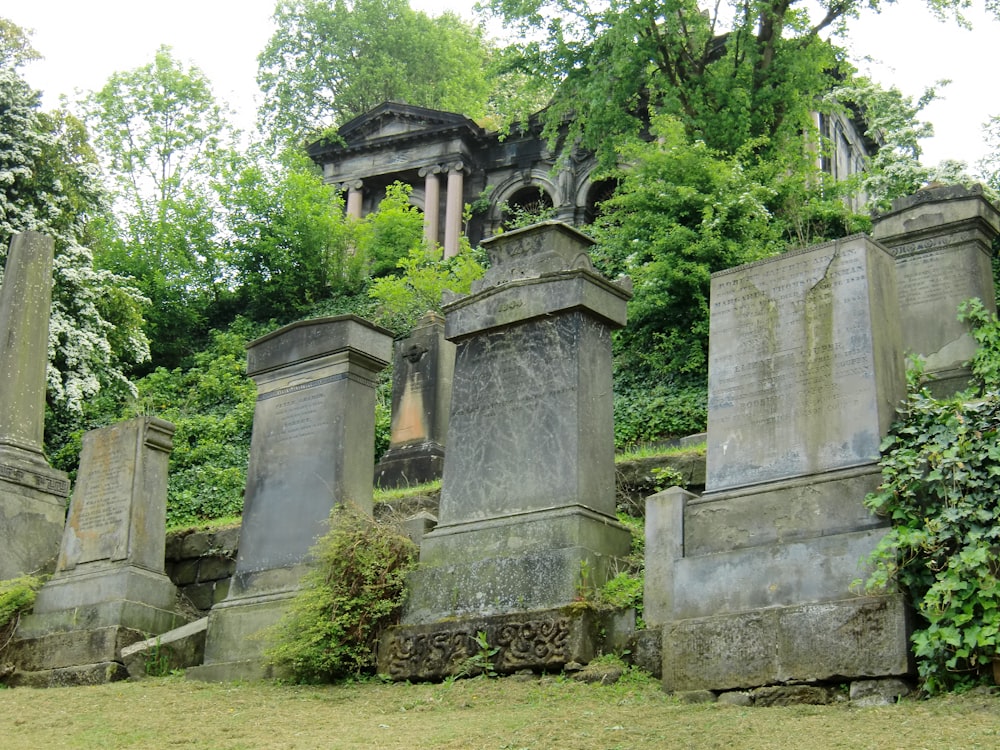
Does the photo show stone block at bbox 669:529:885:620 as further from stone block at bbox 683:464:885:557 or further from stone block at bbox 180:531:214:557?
stone block at bbox 180:531:214:557

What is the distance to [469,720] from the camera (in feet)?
20.8

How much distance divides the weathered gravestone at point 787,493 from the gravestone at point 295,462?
3.07m

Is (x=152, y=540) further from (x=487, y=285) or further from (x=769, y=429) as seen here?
(x=769, y=429)

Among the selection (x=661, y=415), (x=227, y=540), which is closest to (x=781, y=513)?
(x=227, y=540)

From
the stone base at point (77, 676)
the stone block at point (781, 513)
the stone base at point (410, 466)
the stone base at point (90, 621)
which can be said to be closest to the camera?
the stone block at point (781, 513)

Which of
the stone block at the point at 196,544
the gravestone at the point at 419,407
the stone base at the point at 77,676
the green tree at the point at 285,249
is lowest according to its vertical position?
the stone base at the point at 77,676

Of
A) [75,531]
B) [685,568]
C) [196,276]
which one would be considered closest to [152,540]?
[75,531]

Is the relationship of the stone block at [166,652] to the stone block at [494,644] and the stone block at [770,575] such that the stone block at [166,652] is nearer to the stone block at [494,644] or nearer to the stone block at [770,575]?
the stone block at [494,644]

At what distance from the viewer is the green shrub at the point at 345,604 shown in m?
8.05

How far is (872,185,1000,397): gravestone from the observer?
12.0m

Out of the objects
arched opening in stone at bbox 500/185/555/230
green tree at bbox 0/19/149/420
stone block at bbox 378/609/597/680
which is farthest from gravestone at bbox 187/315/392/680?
arched opening in stone at bbox 500/185/555/230

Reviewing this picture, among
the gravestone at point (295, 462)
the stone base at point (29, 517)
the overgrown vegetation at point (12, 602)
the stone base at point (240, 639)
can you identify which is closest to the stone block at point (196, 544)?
the stone base at point (29, 517)

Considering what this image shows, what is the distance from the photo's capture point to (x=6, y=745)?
6684mm

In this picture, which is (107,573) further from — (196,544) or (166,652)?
(196,544)
